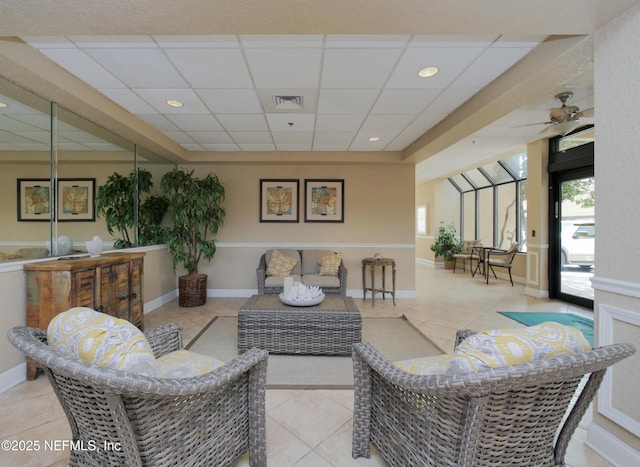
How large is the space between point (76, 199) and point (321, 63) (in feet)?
9.33

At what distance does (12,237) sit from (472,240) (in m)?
9.17

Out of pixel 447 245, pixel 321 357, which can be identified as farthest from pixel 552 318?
pixel 447 245

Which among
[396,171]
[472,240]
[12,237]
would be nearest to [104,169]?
[12,237]

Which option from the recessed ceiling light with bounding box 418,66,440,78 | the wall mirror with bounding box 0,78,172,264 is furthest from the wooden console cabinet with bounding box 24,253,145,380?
the recessed ceiling light with bounding box 418,66,440,78

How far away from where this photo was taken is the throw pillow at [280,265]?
14.5 feet

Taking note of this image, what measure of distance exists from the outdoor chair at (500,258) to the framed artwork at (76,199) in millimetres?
7173

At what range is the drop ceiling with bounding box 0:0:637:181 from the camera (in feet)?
5.16

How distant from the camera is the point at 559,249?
4.94 metres

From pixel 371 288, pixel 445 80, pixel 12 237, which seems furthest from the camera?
pixel 371 288

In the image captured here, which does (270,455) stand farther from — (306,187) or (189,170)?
(189,170)

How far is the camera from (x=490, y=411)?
957 mm

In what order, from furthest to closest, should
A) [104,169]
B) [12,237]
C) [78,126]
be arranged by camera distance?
[104,169]
[78,126]
[12,237]

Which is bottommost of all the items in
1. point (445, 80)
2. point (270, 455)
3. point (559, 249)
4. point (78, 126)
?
point (270, 455)

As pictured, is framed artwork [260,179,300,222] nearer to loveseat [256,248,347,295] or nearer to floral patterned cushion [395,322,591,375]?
loveseat [256,248,347,295]
